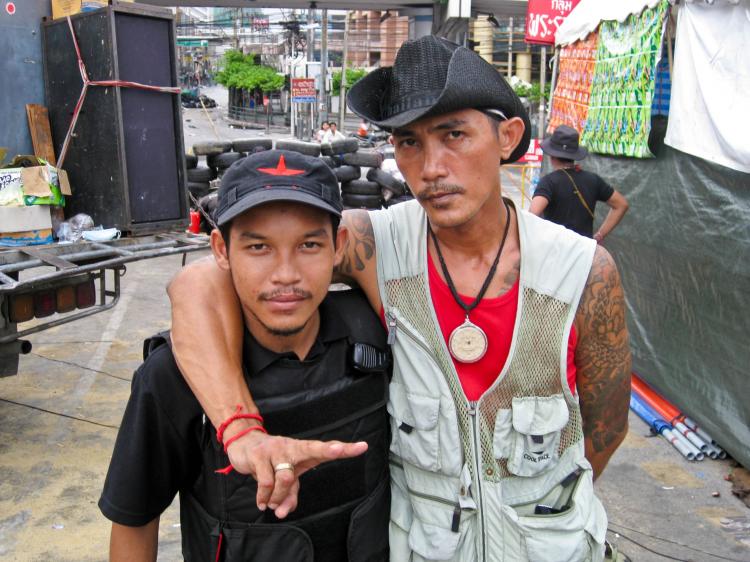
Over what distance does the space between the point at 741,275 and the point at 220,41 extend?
74.9m

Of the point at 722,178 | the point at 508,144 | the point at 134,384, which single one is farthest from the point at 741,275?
the point at 134,384

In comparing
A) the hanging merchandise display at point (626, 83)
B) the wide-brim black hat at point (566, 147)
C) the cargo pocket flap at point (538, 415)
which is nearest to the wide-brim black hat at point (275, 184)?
the cargo pocket flap at point (538, 415)

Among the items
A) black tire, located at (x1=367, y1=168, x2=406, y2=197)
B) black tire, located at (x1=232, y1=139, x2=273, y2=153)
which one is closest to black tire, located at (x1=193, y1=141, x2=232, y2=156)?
black tire, located at (x1=232, y1=139, x2=273, y2=153)

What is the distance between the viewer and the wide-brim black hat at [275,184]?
1.62m

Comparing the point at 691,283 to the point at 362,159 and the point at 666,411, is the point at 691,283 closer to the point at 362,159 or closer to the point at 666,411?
the point at 666,411

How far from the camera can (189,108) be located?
64062 mm

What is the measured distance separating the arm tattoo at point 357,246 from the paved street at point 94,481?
2.40 meters

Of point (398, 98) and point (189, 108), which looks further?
point (189, 108)

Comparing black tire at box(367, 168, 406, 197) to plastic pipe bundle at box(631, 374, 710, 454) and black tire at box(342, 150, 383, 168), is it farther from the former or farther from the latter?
plastic pipe bundle at box(631, 374, 710, 454)

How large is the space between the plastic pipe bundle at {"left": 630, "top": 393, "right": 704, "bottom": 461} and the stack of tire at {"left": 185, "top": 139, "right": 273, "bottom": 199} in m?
7.86

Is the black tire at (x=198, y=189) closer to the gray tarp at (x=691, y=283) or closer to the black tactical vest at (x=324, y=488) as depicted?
the gray tarp at (x=691, y=283)

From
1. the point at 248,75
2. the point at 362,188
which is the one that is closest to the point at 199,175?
the point at 362,188

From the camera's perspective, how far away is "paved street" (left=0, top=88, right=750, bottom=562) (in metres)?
3.87

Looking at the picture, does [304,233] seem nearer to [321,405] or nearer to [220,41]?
[321,405]
